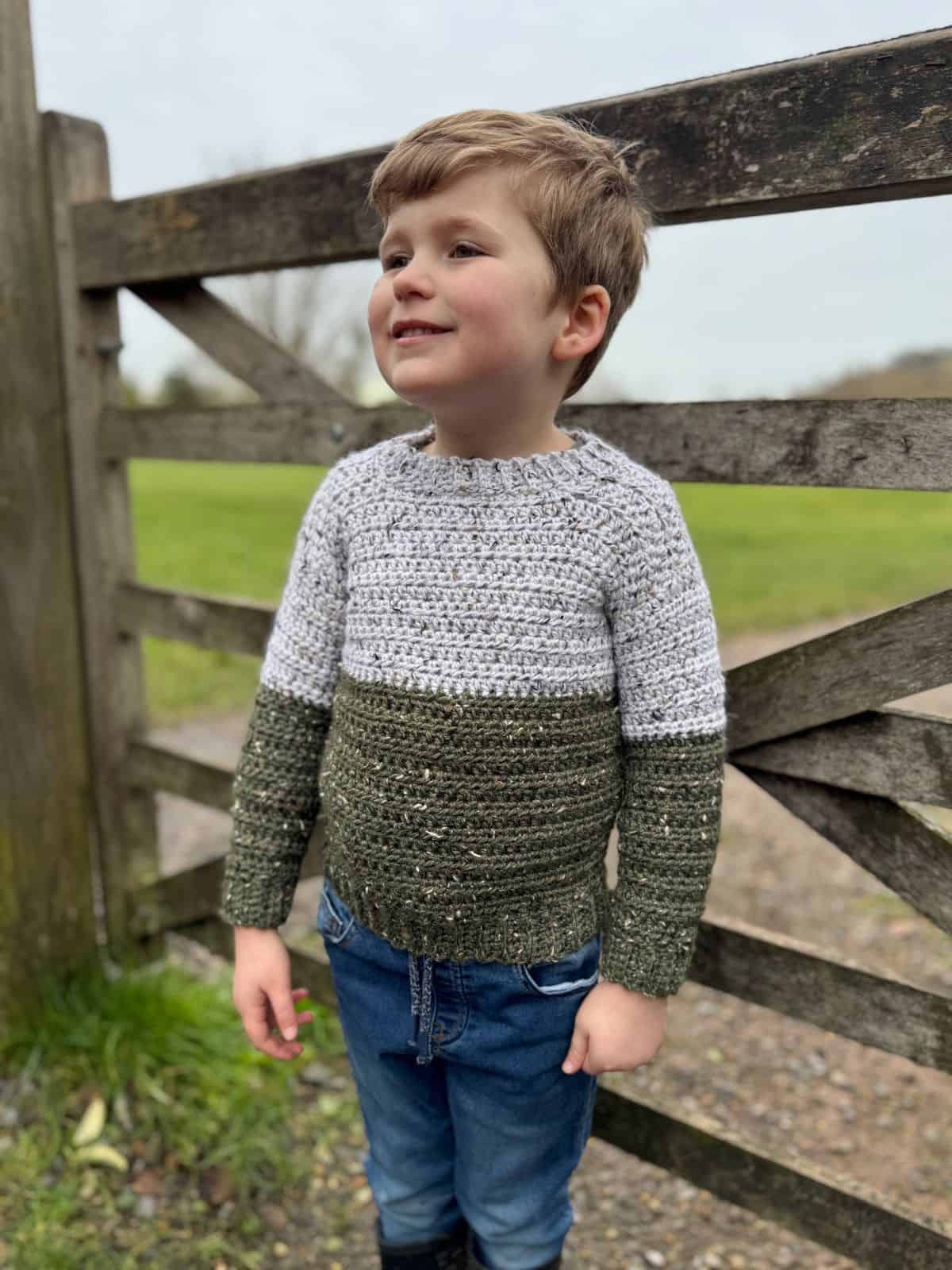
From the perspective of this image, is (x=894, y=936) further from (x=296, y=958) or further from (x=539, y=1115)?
(x=539, y=1115)

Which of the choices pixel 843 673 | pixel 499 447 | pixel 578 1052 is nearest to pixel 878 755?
pixel 843 673

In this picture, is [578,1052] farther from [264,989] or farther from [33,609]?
[33,609]

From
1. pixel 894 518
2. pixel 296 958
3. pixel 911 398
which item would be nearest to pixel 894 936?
pixel 296 958

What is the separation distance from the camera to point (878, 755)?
1640 millimetres

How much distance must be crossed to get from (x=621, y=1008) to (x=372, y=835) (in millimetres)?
417

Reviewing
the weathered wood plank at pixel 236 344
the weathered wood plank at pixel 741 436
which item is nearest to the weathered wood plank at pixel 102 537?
the weathered wood plank at pixel 236 344

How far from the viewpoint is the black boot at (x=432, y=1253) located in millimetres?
1795

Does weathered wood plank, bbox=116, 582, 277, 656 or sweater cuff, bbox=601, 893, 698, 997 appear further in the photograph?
weathered wood plank, bbox=116, 582, 277, 656

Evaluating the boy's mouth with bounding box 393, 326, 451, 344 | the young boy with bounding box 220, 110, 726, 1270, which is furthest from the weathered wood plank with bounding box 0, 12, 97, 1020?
the boy's mouth with bounding box 393, 326, 451, 344

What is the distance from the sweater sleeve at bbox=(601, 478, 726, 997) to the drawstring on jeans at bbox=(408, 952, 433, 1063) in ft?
0.85

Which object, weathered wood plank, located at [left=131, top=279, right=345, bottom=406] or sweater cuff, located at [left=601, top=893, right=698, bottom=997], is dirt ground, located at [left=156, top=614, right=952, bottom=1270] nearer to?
sweater cuff, located at [left=601, top=893, right=698, bottom=997]

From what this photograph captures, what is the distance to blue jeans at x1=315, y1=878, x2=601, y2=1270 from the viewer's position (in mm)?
1537

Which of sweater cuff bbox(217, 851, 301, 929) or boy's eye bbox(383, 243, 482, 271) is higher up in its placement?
boy's eye bbox(383, 243, 482, 271)

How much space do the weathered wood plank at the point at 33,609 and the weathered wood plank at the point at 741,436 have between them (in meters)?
0.56
